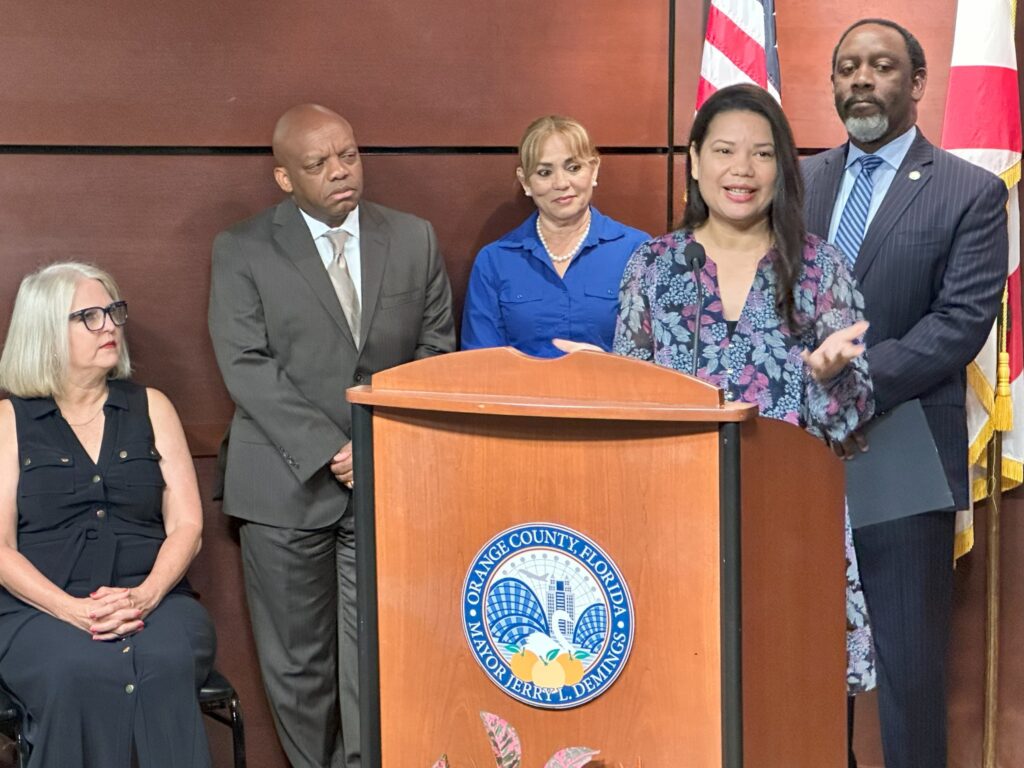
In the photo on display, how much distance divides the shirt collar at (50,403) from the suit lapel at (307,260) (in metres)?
0.55

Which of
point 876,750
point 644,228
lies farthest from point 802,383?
point 876,750

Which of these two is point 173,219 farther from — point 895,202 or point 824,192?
point 895,202

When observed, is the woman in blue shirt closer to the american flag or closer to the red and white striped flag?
the american flag

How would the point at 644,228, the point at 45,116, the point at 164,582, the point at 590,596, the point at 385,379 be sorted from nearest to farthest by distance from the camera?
the point at 590,596 → the point at 385,379 → the point at 164,582 → the point at 45,116 → the point at 644,228

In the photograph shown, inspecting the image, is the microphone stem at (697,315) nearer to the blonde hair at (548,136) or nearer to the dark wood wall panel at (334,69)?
the blonde hair at (548,136)

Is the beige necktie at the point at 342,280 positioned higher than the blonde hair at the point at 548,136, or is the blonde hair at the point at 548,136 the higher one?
the blonde hair at the point at 548,136

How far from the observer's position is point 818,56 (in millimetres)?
4000

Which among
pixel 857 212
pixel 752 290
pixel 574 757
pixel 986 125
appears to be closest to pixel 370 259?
pixel 857 212

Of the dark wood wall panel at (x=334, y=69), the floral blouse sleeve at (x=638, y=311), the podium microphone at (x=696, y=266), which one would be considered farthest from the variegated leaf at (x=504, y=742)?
the dark wood wall panel at (x=334, y=69)

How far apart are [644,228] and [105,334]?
162 centimetres

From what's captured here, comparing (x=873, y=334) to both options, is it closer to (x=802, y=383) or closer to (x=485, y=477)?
(x=802, y=383)

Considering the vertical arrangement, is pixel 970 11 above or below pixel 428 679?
above

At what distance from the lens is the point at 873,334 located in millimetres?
3295

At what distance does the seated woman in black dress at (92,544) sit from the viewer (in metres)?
2.99
